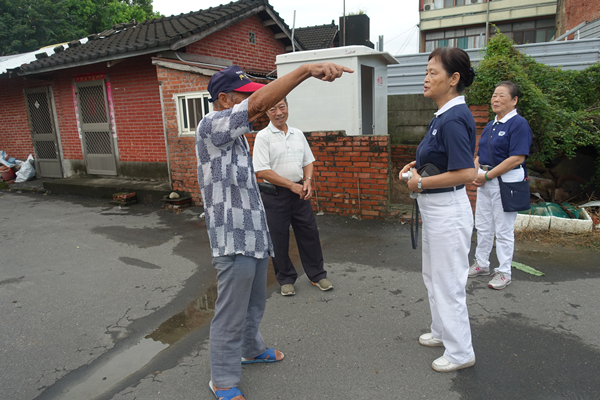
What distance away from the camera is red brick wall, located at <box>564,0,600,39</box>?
16.5 m

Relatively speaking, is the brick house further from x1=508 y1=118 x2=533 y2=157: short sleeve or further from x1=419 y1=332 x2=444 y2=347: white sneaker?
x1=419 y1=332 x2=444 y2=347: white sneaker

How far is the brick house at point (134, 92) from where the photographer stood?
7.88m

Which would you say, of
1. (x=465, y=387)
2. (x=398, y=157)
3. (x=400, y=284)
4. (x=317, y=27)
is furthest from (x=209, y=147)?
(x=317, y=27)

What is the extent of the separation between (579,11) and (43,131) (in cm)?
2317

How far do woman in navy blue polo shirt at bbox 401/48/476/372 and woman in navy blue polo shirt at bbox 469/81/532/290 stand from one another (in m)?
1.42

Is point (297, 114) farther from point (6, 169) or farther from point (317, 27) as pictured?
point (317, 27)

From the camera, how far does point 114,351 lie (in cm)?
302

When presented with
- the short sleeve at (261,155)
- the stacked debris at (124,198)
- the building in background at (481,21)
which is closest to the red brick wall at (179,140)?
the stacked debris at (124,198)

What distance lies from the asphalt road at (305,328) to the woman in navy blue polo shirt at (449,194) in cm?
34

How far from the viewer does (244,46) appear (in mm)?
11047

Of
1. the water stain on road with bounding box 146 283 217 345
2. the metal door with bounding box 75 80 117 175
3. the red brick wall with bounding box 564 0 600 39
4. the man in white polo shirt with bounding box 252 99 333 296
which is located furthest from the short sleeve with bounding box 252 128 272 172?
the red brick wall with bounding box 564 0 600 39

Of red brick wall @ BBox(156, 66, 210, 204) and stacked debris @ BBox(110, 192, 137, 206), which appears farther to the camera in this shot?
stacked debris @ BBox(110, 192, 137, 206)

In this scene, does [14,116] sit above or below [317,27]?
below

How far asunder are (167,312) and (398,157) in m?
5.86
